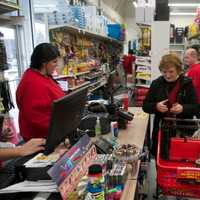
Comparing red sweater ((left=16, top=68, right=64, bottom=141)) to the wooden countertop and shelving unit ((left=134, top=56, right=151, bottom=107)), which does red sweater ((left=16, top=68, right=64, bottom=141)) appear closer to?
the wooden countertop

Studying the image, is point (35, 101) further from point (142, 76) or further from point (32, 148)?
point (142, 76)

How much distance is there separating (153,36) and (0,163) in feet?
15.2

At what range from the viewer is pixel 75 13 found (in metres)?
4.66

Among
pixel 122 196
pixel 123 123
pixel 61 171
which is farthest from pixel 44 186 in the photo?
pixel 123 123

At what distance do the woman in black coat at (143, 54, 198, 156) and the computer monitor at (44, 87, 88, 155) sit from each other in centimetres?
111

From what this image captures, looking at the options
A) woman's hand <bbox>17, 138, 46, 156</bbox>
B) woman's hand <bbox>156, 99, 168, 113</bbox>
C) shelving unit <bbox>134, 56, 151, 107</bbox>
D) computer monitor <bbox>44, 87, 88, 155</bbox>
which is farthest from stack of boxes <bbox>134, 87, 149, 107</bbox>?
woman's hand <bbox>17, 138, 46, 156</bbox>

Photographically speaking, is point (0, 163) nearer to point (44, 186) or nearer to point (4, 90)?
point (44, 186)

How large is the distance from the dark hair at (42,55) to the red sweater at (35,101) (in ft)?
0.29

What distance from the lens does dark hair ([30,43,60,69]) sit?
238cm

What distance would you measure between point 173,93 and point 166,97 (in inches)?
3.2

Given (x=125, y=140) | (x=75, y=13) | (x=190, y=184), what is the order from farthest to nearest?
(x=75, y=13), (x=125, y=140), (x=190, y=184)

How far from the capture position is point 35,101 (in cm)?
230

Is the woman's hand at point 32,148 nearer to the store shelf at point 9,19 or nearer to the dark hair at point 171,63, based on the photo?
the dark hair at point 171,63

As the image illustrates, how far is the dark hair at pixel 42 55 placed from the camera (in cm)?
238
